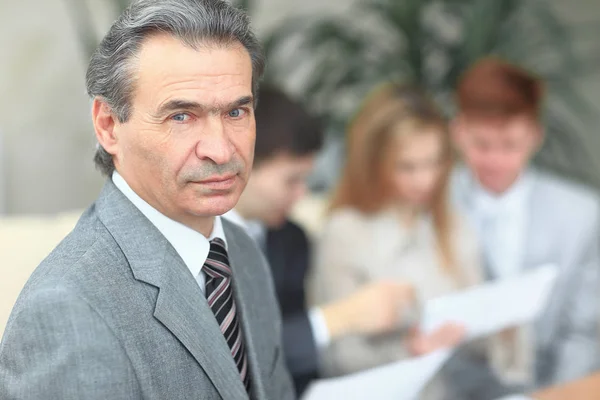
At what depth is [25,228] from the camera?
2.38ft

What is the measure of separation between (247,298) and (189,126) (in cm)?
19

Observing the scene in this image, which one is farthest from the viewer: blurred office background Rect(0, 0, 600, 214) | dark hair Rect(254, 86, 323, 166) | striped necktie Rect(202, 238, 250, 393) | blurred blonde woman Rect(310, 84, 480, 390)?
blurred office background Rect(0, 0, 600, 214)

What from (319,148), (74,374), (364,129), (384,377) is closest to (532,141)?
(364,129)

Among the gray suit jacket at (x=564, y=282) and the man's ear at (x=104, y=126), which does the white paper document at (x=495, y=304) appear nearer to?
the gray suit jacket at (x=564, y=282)

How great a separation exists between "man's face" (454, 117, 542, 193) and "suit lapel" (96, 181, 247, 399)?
100 cm

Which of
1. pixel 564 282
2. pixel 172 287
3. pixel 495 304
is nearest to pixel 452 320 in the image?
pixel 495 304

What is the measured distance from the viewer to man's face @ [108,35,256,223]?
1.47 feet

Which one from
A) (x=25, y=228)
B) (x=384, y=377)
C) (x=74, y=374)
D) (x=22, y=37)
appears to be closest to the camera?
(x=74, y=374)

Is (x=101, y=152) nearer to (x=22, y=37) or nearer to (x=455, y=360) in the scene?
(x=455, y=360)

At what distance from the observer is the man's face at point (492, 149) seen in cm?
141

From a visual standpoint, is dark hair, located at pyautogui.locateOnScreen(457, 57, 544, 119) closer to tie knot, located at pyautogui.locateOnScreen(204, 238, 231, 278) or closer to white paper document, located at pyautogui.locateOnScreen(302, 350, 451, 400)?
white paper document, located at pyautogui.locateOnScreen(302, 350, 451, 400)

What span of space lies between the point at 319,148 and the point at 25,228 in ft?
1.95

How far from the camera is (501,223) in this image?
1.42m

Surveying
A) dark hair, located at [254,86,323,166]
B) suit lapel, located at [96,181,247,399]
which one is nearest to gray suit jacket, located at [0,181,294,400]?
suit lapel, located at [96,181,247,399]
